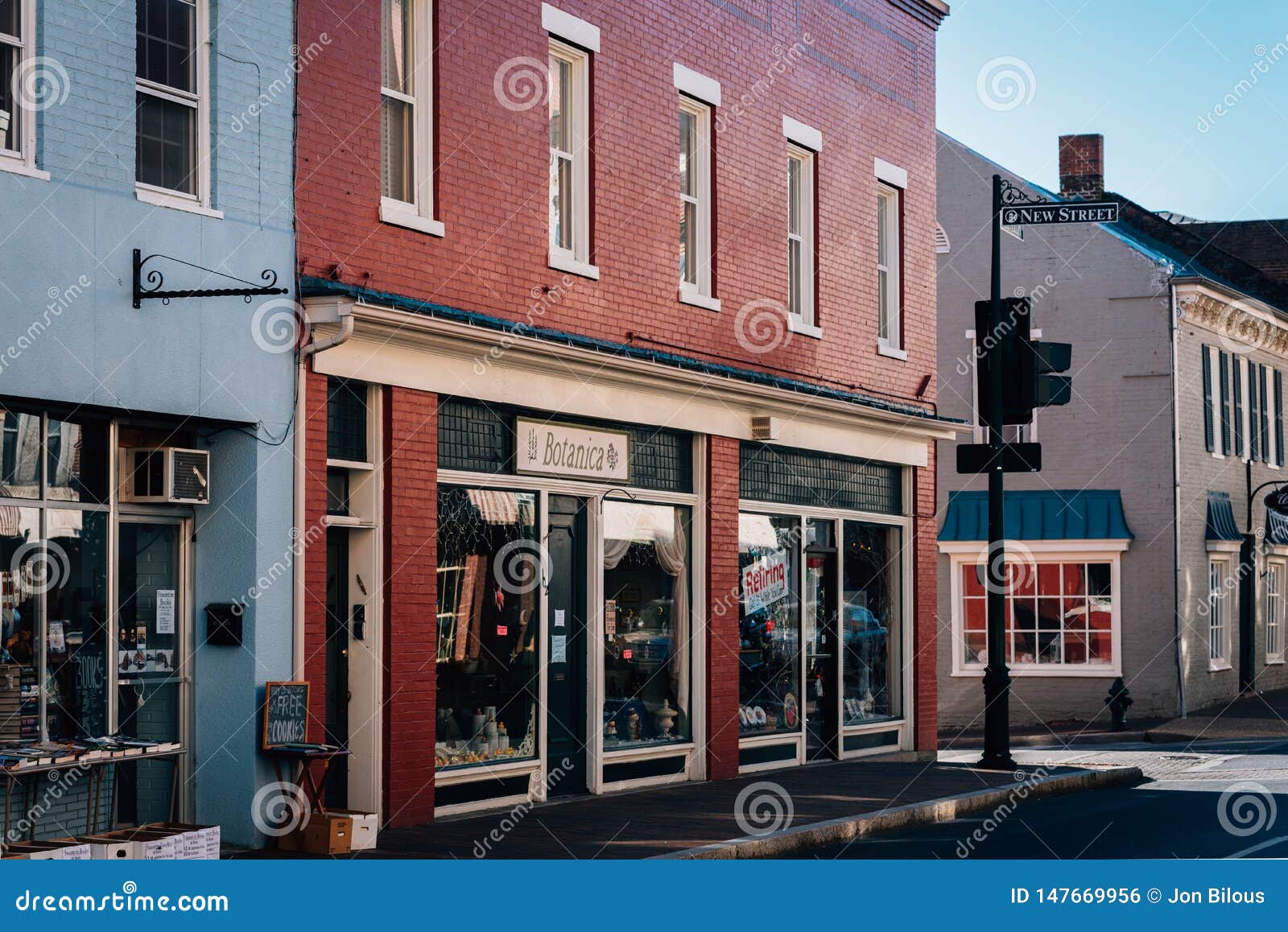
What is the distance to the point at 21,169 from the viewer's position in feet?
32.3

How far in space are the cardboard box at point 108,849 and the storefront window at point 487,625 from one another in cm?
392

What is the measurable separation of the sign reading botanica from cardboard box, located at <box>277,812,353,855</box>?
394 cm

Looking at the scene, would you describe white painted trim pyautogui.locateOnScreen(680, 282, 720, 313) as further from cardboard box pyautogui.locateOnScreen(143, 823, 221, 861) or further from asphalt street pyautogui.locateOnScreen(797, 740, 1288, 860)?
cardboard box pyautogui.locateOnScreen(143, 823, 221, 861)

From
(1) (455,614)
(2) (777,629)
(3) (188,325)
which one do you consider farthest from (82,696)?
(2) (777,629)

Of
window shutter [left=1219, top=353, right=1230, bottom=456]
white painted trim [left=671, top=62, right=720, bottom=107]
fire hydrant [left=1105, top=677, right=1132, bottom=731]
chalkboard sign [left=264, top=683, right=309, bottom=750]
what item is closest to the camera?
chalkboard sign [left=264, top=683, right=309, bottom=750]

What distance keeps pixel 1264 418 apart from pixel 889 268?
57.1ft

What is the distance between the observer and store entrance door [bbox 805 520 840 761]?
1886cm

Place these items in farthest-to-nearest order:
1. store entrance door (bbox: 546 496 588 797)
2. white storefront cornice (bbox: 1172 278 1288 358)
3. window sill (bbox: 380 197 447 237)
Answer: white storefront cornice (bbox: 1172 278 1288 358), store entrance door (bbox: 546 496 588 797), window sill (bbox: 380 197 447 237)

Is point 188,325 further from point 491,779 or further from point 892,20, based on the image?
point 892,20

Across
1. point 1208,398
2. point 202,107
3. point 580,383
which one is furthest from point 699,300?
point 1208,398

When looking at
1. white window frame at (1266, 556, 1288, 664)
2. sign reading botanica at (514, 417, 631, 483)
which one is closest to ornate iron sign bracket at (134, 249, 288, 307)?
sign reading botanica at (514, 417, 631, 483)

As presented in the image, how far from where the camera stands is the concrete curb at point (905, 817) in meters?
11.7

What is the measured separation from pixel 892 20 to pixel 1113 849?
466 inches

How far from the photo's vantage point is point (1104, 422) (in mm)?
29781
